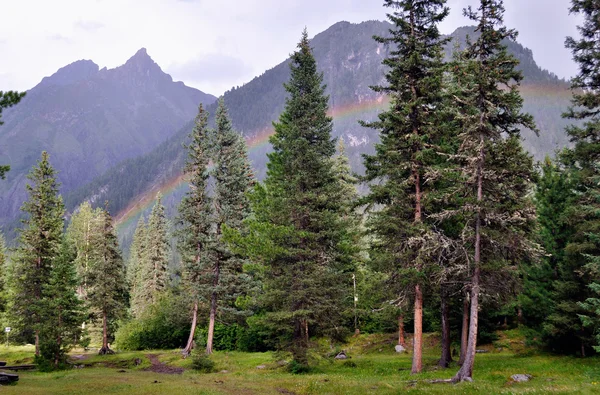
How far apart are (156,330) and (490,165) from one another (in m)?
45.8

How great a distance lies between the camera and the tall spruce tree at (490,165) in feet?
65.0

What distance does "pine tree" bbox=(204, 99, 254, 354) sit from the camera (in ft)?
131

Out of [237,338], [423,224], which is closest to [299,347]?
[423,224]

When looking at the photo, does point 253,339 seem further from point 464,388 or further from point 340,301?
point 464,388

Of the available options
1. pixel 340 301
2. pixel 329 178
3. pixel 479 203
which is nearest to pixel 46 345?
pixel 340 301

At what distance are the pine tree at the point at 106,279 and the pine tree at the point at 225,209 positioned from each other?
13.9 m

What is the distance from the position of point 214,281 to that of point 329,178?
18839mm

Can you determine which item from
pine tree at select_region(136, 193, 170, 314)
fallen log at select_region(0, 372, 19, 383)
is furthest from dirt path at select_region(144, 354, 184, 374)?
pine tree at select_region(136, 193, 170, 314)

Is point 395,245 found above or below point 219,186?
below

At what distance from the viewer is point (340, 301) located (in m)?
27.1

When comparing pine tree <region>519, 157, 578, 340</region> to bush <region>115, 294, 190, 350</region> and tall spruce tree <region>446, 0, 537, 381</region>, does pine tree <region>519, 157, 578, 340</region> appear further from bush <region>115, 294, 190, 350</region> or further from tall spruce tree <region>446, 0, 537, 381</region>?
bush <region>115, 294, 190, 350</region>

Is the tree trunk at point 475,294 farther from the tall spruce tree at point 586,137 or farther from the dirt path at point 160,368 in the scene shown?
the dirt path at point 160,368

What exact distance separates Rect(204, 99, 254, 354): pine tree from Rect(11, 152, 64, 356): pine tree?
16279 millimetres

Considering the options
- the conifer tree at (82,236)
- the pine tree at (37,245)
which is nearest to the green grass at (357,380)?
the pine tree at (37,245)
